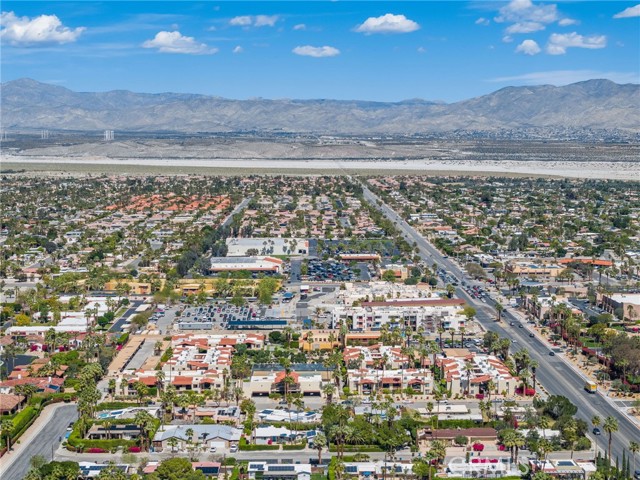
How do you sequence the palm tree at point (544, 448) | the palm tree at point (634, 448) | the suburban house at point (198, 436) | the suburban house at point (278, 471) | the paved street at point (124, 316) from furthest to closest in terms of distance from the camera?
the paved street at point (124, 316), the suburban house at point (198, 436), the palm tree at point (544, 448), the palm tree at point (634, 448), the suburban house at point (278, 471)

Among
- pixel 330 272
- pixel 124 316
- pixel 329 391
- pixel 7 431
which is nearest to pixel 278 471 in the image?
pixel 329 391

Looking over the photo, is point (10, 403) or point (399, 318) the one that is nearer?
point (10, 403)

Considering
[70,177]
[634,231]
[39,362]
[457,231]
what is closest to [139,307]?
[39,362]

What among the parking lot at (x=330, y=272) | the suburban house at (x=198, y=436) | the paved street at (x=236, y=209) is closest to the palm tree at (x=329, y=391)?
the suburban house at (x=198, y=436)

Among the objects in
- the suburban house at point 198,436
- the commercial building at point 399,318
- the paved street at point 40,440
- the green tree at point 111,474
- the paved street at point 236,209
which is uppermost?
the paved street at point 236,209

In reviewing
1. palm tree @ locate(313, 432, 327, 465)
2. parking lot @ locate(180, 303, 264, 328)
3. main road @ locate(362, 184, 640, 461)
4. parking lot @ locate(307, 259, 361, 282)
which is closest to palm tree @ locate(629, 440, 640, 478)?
main road @ locate(362, 184, 640, 461)

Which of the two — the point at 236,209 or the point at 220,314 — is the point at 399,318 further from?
the point at 236,209

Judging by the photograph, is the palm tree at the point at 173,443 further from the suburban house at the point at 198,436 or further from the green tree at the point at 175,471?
the green tree at the point at 175,471

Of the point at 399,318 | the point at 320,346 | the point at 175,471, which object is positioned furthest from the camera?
the point at 399,318
